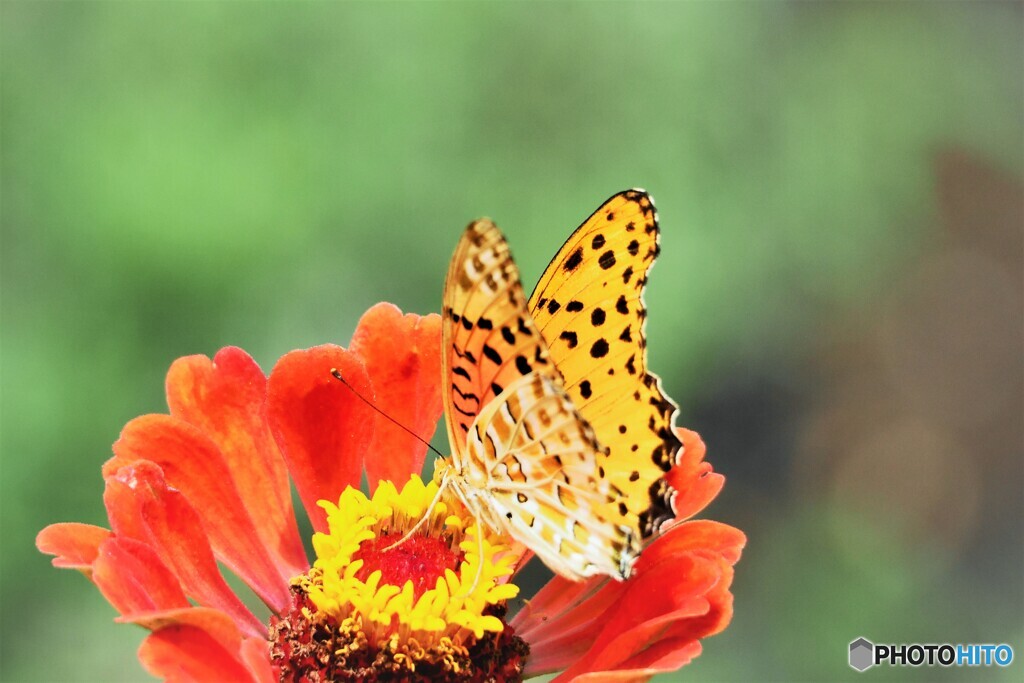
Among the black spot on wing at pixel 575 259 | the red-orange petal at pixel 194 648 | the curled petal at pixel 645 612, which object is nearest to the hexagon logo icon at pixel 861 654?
the curled petal at pixel 645 612

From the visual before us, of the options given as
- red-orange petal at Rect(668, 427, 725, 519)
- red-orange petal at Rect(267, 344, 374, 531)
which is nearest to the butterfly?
red-orange petal at Rect(668, 427, 725, 519)

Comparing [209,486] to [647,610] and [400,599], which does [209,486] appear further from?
[647,610]

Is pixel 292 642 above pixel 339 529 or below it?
below

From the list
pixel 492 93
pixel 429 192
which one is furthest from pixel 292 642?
pixel 492 93

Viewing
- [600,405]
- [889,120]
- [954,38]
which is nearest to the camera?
[600,405]

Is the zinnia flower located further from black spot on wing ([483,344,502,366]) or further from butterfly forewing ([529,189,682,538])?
black spot on wing ([483,344,502,366])

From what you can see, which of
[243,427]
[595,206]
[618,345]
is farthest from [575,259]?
[595,206]

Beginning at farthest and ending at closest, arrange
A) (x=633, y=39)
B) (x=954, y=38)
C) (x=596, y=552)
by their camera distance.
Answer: (x=954, y=38) < (x=633, y=39) < (x=596, y=552)

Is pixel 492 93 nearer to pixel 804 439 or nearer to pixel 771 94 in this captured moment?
pixel 771 94
